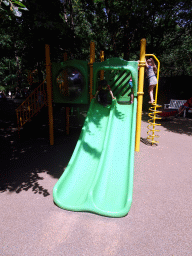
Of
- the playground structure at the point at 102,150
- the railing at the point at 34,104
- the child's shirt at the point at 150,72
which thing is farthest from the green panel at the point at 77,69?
the child's shirt at the point at 150,72

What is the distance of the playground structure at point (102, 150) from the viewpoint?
154 inches

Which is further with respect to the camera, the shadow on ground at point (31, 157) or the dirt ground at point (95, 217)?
the shadow on ground at point (31, 157)

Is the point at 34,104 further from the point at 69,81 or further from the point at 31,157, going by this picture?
the point at 31,157

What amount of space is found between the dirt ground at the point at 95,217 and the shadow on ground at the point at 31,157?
3cm

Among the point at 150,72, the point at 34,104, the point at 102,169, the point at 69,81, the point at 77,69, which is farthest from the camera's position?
the point at 69,81

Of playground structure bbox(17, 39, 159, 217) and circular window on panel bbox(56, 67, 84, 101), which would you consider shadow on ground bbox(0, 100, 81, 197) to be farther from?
circular window on panel bbox(56, 67, 84, 101)

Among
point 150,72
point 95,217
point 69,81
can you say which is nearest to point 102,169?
point 95,217

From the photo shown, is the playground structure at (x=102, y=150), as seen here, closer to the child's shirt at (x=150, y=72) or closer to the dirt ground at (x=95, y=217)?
the dirt ground at (x=95, y=217)

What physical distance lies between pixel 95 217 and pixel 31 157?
3.96 m

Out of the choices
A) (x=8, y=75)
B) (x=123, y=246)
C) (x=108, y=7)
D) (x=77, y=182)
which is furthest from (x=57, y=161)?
(x=8, y=75)

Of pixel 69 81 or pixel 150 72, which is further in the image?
pixel 69 81

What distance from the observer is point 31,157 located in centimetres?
685

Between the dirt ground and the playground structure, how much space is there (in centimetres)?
30

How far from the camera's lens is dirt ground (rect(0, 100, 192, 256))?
9.93ft
